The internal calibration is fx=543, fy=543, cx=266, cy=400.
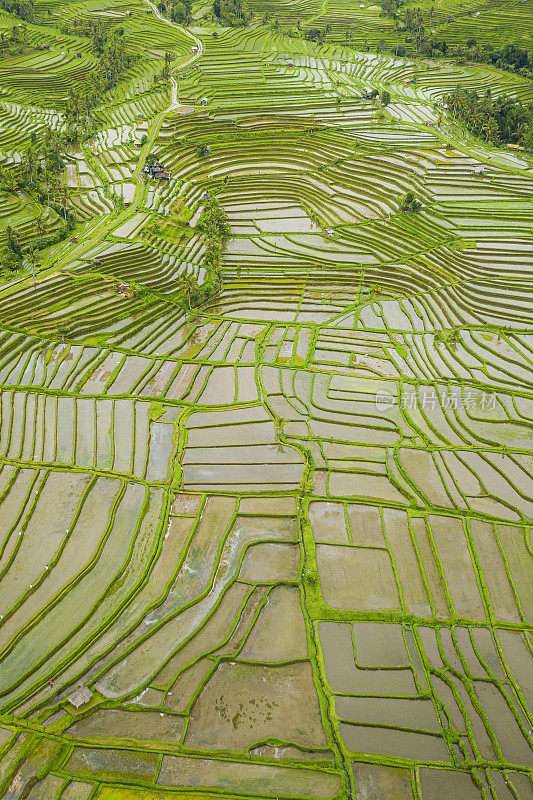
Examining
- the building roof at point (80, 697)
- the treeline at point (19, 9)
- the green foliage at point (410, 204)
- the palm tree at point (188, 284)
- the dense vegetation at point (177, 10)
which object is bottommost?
the building roof at point (80, 697)

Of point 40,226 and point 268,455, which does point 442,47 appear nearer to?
point 40,226

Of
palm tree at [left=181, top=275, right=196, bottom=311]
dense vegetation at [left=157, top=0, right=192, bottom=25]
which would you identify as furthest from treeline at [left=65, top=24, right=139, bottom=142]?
palm tree at [left=181, top=275, right=196, bottom=311]

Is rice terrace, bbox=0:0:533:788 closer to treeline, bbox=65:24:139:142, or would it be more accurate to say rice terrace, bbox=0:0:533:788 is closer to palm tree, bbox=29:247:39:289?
palm tree, bbox=29:247:39:289

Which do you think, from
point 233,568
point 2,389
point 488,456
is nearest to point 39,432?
point 2,389

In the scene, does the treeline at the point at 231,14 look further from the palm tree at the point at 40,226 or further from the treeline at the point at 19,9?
the palm tree at the point at 40,226

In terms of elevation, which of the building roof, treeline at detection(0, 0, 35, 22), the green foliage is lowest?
the building roof

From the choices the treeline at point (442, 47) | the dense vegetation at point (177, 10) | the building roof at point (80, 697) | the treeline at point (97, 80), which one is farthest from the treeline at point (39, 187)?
the treeline at point (442, 47)

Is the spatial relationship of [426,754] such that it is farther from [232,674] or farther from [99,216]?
[99,216]
